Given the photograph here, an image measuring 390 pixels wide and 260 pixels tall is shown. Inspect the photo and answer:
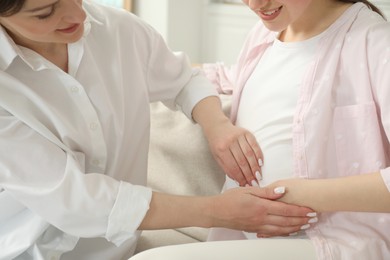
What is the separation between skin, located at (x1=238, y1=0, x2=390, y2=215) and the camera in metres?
1.12

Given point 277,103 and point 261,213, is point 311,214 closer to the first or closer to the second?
point 261,213

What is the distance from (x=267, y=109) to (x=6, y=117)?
1.90ft

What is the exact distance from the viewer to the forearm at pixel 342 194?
1.11 meters

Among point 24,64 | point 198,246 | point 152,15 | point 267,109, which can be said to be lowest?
point 152,15

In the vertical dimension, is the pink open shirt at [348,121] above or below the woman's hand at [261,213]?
above

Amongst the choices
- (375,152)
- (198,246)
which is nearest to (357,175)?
(375,152)

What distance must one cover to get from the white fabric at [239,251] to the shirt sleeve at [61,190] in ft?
0.31

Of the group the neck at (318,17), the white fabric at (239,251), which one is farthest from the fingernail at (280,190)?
the neck at (318,17)

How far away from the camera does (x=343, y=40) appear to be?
1.27 meters

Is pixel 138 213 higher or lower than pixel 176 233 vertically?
higher

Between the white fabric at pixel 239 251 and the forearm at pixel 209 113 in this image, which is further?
the forearm at pixel 209 113

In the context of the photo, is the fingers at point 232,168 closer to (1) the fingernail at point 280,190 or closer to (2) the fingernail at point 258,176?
(2) the fingernail at point 258,176

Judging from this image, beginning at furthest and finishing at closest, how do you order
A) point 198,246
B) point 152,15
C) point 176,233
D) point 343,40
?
point 152,15 → point 176,233 → point 343,40 → point 198,246

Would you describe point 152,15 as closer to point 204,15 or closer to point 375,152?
point 204,15
